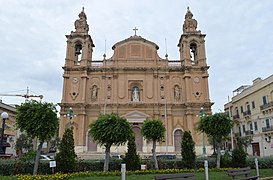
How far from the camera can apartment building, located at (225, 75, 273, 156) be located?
91.9ft

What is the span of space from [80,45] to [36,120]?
76.6 ft

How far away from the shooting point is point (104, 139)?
14516 millimetres

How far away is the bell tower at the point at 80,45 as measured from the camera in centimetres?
3331

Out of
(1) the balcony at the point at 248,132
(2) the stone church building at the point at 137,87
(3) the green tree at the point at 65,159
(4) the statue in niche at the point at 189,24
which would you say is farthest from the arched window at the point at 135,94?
(3) the green tree at the point at 65,159

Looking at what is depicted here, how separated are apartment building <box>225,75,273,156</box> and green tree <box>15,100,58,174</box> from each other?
24.7 meters

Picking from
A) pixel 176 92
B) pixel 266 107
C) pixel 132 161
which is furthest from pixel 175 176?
pixel 176 92

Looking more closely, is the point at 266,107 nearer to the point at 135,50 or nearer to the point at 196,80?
the point at 196,80

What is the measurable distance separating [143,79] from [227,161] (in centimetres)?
1919

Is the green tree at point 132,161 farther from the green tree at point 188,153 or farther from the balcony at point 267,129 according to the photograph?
the balcony at point 267,129

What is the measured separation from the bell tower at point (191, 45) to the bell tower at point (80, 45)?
45.5ft

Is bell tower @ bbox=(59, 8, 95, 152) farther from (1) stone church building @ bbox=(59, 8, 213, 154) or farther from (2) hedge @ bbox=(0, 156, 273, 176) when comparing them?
(2) hedge @ bbox=(0, 156, 273, 176)

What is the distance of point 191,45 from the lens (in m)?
35.2

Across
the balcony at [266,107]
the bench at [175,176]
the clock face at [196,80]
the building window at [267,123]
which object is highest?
the clock face at [196,80]

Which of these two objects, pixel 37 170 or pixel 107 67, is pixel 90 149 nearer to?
pixel 107 67
